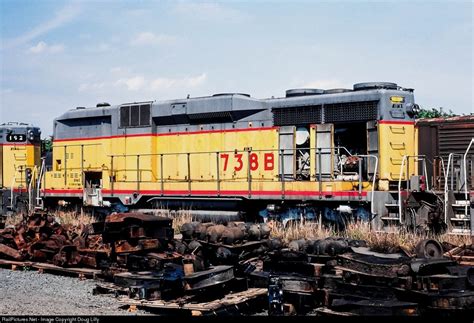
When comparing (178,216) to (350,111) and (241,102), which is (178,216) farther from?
(350,111)

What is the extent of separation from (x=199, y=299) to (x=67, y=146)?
485 inches

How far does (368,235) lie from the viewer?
40.2ft

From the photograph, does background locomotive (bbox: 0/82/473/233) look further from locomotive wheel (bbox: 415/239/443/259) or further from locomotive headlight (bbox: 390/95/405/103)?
locomotive wheel (bbox: 415/239/443/259)

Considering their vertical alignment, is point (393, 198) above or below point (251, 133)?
below

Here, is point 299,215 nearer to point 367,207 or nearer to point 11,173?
point 367,207

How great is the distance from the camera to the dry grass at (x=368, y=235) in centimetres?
1131

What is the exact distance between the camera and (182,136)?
17078 millimetres

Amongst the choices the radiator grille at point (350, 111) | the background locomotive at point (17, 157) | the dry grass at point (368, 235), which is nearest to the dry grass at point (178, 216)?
the dry grass at point (368, 235)

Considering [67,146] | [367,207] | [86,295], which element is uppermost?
[67,146]

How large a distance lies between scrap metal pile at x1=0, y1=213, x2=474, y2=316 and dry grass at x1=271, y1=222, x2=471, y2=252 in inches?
32.3

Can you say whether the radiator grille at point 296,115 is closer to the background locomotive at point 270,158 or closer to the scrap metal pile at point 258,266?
the background locomotive at point 270,158

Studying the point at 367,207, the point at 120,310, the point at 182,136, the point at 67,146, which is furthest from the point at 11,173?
the point at 120,310

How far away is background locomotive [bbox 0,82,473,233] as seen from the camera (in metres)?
13.8

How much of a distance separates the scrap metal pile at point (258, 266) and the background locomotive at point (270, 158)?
286 cm
